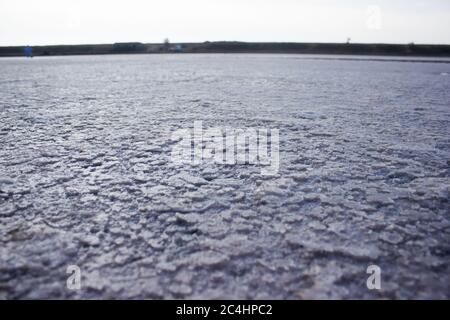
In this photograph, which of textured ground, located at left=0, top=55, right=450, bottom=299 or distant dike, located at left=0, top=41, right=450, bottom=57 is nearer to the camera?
textured ground, located at left=0, top=55, right=450, bottom=299

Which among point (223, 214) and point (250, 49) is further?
point (250, 49)

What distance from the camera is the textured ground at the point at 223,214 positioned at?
1.05 metres

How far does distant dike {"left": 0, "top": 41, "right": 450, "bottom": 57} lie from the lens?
83.5ft

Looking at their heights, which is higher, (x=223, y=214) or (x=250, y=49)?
(x=250, y=49)

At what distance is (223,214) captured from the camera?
1462mm

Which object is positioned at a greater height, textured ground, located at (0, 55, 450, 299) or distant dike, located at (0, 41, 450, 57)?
distant dike, located at (0, 41, 450, 57)

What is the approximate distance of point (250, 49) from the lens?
29969 millimetres

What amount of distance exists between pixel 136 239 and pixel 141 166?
0.79 m

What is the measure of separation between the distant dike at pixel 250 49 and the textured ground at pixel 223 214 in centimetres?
2522

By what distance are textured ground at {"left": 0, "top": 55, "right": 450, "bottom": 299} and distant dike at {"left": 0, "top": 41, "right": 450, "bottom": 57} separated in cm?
2522

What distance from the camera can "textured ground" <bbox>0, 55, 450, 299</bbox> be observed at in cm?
105

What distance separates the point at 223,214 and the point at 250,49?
30283mm
